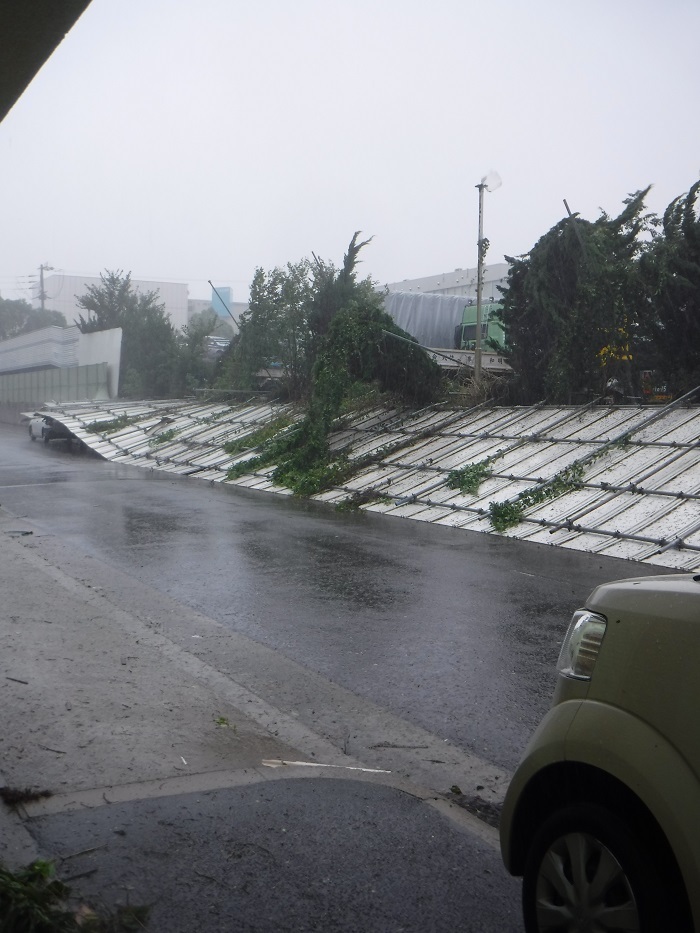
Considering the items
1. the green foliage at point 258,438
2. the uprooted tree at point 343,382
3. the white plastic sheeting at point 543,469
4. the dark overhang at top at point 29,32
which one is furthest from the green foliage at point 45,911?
the green foliage at point 258,438

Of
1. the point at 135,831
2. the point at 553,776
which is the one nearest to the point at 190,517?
the point at 135,831

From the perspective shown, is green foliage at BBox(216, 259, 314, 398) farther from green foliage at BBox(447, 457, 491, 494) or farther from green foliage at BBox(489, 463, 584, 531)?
green foliage at BBox(489, 463, 584, 531)

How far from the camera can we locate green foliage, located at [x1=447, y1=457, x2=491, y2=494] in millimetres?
17812

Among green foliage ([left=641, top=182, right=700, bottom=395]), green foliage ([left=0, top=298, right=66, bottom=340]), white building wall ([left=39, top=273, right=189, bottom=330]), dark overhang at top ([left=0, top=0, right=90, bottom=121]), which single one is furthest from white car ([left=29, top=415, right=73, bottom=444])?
white building wall ([left=39, top=273, right=189, bottom=330])

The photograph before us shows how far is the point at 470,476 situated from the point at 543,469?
5.04 feet

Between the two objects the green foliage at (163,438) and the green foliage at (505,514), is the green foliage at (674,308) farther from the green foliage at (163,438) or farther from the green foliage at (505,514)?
the green foliage at (163,438)

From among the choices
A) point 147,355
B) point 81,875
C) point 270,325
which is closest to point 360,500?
point 81,875

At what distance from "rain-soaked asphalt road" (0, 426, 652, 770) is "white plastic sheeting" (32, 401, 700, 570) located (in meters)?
0.78

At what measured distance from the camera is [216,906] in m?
3.51

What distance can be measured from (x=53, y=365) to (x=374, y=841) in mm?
63539

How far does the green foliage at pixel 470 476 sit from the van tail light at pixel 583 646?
1459 cm

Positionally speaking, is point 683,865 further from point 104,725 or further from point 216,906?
point 104,725

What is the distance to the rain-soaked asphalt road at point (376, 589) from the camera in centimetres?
655

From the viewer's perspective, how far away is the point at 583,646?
116 inches
